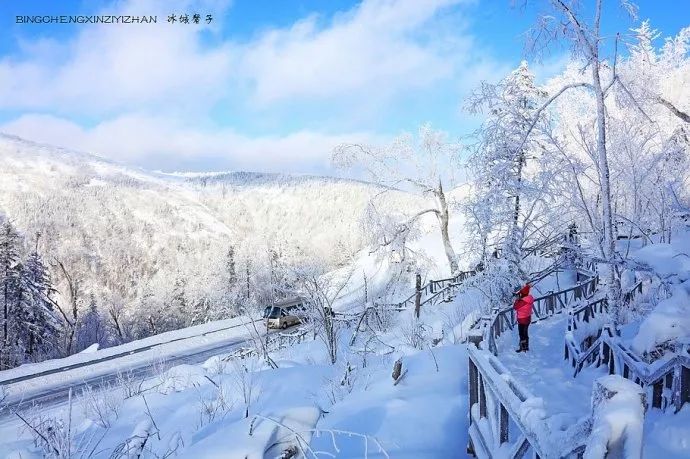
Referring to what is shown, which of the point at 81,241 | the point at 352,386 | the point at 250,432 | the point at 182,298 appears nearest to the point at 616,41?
the point at 352,386

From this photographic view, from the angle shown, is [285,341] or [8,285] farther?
[8,285]

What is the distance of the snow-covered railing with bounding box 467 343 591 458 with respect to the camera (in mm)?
2055

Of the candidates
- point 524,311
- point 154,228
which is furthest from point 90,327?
point 154,228

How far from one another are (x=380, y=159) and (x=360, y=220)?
2.93 metres

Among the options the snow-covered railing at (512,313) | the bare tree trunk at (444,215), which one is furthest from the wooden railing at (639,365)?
the bare tree trunk at (444,215)

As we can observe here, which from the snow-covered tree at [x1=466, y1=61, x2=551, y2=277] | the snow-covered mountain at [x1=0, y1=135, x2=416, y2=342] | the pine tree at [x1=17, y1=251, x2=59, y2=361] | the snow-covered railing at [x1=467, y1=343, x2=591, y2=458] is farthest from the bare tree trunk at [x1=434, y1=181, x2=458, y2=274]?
the snow-covered mountain at [x1=0, y1=135, x2=416, y2=342]

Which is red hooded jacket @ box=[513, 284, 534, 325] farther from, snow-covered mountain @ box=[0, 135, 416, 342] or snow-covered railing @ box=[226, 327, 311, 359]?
snow-covered mountain @ box=[0, 135, 416, 342]

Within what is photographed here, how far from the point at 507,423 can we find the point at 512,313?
9823 millimetres

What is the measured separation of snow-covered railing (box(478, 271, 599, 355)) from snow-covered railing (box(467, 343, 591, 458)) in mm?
4722

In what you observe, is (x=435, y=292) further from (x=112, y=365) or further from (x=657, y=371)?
(x=657, y=371)

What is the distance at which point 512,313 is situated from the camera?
1271 cm

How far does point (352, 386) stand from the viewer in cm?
812

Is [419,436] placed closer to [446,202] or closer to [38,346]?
[446,202]

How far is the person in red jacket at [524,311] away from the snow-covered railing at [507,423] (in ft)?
16.5
